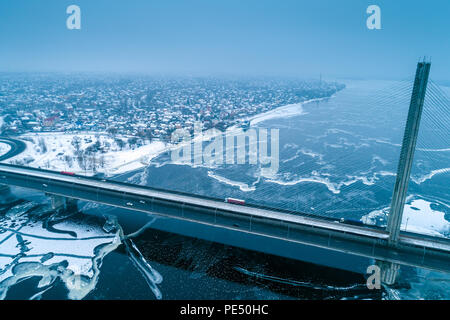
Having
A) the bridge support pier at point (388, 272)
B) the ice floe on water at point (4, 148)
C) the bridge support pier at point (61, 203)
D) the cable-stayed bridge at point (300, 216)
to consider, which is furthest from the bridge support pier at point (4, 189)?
the bridge support pier at point (388, 272)

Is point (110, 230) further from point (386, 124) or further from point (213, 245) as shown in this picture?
point (386, 124)

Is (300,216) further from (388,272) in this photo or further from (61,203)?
(61,203)

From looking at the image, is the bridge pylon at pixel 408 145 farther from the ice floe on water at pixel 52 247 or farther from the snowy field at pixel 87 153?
the snowy field at pixel 87 153

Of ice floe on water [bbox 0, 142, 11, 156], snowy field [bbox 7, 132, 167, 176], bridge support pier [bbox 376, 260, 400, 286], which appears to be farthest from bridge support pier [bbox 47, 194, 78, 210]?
bridge support pier [bbox 376, 260, 400, 286]

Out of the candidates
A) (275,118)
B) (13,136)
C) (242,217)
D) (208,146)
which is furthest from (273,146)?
(13,136)

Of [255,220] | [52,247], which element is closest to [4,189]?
[52,247]
